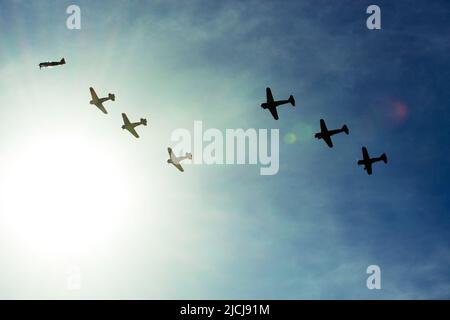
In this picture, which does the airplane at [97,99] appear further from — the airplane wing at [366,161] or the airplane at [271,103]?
the airplane wing at [366,161]

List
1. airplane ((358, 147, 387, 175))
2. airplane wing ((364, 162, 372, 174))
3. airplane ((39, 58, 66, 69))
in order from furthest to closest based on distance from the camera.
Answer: airplane wing ((364, 162, 372, 174)) → airplane ((358, 147, 387, 175)) → airplane ((39, 58, 66, 69))

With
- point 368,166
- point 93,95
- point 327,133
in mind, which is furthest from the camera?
point 368,166

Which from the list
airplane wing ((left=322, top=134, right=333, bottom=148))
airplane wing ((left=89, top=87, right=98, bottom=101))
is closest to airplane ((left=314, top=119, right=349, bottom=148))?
airplane wing ((left=322, top=134, right=333, bottom=148))

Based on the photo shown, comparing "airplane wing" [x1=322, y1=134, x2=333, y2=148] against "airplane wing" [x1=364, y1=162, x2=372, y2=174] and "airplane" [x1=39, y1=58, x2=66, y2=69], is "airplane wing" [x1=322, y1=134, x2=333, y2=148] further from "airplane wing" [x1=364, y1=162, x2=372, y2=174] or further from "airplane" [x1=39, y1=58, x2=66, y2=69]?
"airplane" [x1=39, y1=58, x2=66, y2=69]

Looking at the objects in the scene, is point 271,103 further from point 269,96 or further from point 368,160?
point 368,160

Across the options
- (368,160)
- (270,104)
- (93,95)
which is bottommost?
(368,160)

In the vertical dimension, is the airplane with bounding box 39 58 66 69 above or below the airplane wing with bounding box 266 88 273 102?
above

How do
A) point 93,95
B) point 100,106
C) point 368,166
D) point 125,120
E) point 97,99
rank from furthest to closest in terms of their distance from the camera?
point 368,166 → point 125,120 → point 100,106 → point 97,99 → point 93,95

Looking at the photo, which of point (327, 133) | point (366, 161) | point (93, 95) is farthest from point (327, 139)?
point (93, 95)

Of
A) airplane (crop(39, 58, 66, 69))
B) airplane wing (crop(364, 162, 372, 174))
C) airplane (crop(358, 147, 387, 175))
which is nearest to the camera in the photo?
airplane (crop(39, 58, 66, 69))

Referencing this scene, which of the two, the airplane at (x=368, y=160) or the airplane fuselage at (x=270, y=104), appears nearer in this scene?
the airplane fuselage at (x=270, y=104)

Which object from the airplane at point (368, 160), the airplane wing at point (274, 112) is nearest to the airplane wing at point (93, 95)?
the airplane wing at point (274, 112)

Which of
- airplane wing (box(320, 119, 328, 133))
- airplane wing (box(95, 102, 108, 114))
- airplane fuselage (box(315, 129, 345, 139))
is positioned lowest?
airplane fuselage (box(315, 129, 345, 139))
